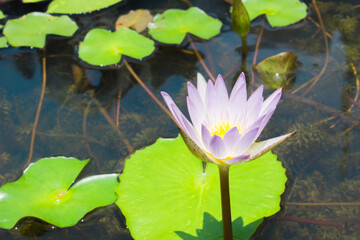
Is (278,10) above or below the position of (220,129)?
below

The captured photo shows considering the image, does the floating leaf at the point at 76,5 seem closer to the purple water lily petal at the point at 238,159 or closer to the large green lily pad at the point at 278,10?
the large green lily pad at the point at 278,10

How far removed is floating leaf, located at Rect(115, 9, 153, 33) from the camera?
11.7ft

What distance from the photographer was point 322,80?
2.88 metres

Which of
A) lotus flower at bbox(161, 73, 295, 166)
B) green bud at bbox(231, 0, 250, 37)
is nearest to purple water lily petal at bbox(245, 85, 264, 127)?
lotus flower at bbox(161, 73, 295, 166)

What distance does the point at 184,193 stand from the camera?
2.00 meters

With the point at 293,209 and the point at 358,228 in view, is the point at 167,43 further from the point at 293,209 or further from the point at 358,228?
the point at 358,228

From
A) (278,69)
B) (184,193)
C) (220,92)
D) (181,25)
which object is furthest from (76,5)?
(220,92)

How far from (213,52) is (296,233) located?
66.8 inches

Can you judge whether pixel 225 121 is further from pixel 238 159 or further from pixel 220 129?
pixel 238 159

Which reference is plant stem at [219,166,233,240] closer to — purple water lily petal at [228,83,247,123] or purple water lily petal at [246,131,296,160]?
purple water lily petal at [246,131,296,160]

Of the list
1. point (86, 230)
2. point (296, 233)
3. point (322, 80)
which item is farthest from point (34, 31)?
point (296, 233)

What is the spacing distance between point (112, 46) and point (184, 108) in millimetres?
955

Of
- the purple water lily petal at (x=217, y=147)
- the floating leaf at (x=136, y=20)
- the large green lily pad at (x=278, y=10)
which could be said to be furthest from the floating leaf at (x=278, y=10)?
the purple water lily petal at (x=217, y=147)

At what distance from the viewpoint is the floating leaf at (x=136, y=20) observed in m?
3.57
